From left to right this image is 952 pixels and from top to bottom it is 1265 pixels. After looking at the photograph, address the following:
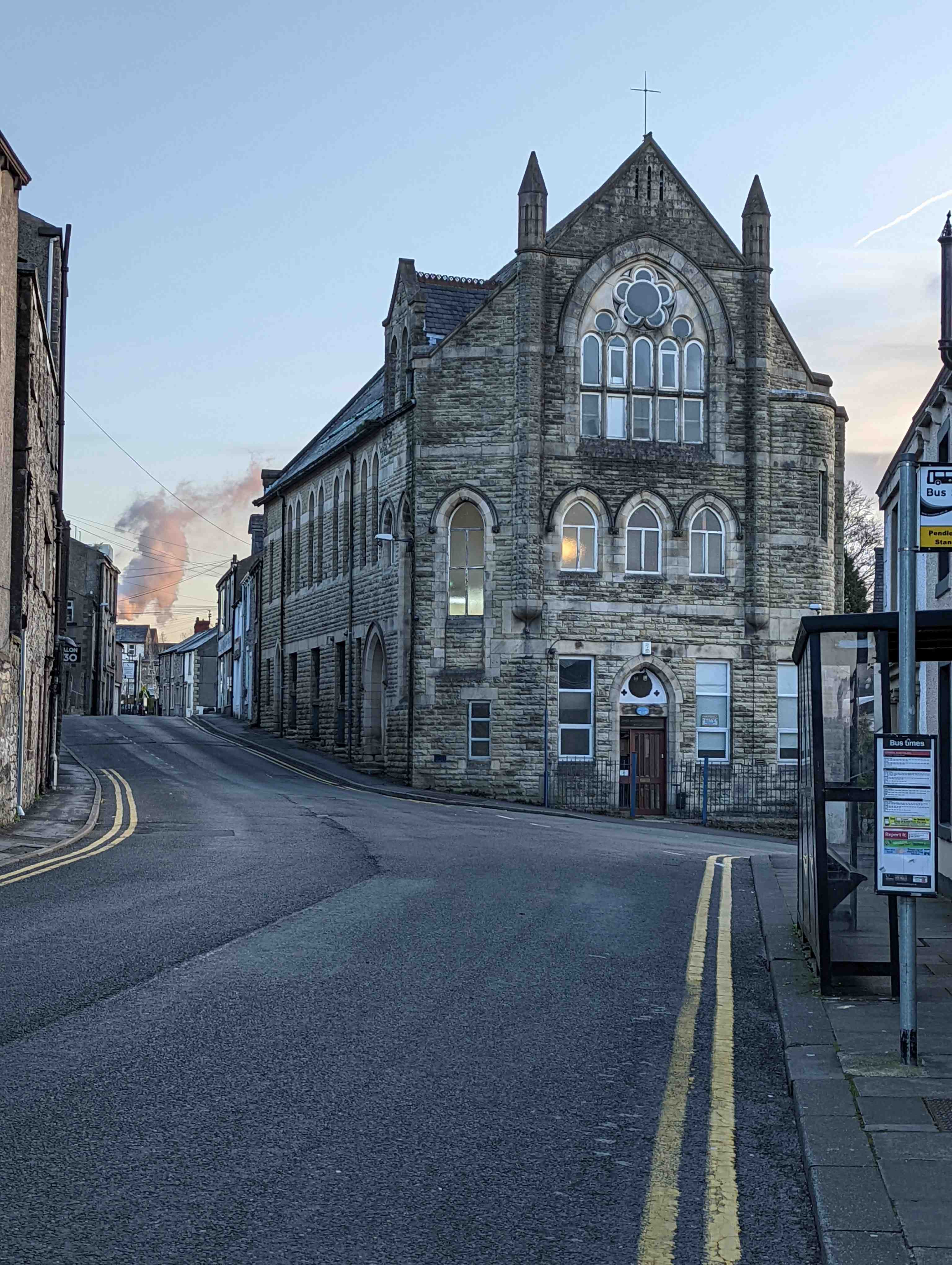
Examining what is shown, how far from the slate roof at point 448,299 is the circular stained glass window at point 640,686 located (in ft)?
39.7

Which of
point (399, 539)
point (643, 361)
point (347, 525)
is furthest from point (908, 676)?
point (347, 525)

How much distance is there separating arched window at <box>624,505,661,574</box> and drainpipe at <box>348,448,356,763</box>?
35.0ft

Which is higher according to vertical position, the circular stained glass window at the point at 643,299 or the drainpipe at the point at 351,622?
the circular stained glass window at the point at 643,299

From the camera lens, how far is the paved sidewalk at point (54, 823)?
1903cm

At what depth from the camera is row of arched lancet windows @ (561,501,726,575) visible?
3891cm

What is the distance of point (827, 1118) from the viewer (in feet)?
20.4

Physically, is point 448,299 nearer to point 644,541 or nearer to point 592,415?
point 592,415

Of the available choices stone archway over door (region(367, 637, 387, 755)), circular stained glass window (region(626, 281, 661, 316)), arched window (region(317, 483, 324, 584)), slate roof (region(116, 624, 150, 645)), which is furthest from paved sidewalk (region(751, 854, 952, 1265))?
slate roof (region(116, 624, 150, 645))

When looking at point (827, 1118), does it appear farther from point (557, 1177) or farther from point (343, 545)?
point (343, 545)

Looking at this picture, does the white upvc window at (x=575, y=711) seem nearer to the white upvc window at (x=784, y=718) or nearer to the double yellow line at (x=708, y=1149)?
the white upvc window at (x=784, y=718)

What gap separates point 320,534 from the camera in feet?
169

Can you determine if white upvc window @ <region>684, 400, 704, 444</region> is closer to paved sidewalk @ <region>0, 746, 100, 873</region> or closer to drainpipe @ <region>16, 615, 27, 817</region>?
paved sidewalk @ <region>0, 746, 100, 873</region>

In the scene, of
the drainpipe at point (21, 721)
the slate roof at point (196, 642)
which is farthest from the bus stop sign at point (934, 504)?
the slate roof at point (196, 642)

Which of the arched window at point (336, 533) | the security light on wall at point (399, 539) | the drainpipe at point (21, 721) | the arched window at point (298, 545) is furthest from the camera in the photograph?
the arched window at point (298, 545)
